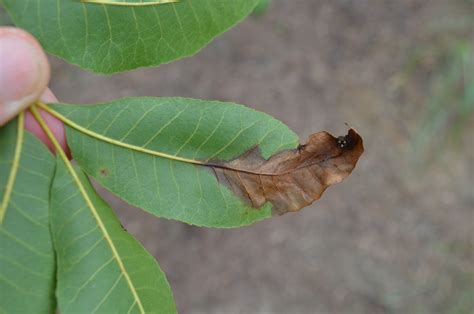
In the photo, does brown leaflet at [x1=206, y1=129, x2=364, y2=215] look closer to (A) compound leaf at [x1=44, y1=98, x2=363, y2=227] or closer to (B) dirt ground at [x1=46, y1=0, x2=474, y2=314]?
(A) compound leaf at [x1=44, y1=98, x2=363, y2=227]

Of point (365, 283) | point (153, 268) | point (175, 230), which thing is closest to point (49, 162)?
point (153, 268)

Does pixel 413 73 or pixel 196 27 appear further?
pixel 413 73

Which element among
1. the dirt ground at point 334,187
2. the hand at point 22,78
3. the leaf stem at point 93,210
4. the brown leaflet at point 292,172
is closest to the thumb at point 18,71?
the hand at point 22,78

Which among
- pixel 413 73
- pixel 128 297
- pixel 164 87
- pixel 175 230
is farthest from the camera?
pixel 413 73

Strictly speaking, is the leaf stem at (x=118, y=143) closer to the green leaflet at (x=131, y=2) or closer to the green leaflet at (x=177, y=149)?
the green leaflet at (x=177, y=149)

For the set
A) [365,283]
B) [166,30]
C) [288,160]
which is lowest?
[365,283]

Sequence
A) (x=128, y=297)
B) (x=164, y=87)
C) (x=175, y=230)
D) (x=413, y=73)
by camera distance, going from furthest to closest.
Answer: (x=413, y=73)
(x=164, y=87)
(x=175, y=230)
(x=128, y=297)

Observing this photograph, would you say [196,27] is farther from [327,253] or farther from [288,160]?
[327,253]

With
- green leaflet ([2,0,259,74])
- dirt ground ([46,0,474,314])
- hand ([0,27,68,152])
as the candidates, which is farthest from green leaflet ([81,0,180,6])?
dirt ground ([46,0,474,314])
